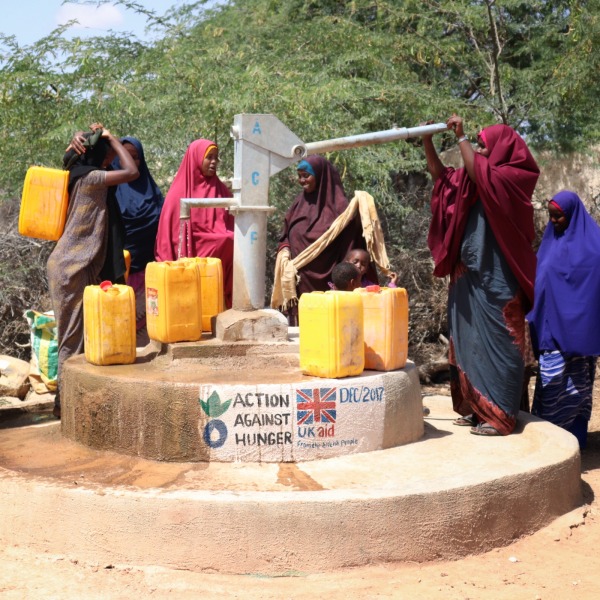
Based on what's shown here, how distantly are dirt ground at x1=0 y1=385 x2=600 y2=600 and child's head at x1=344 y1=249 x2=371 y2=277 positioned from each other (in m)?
2.19

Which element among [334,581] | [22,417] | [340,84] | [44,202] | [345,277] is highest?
[340,84]

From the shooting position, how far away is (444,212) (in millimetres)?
5281

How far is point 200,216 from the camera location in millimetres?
6754

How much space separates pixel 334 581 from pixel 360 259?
2.51m

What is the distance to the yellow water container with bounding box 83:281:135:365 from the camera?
503 centimetres

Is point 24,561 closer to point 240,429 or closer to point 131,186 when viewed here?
point 240,429

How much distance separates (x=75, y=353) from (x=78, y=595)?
2278 mm

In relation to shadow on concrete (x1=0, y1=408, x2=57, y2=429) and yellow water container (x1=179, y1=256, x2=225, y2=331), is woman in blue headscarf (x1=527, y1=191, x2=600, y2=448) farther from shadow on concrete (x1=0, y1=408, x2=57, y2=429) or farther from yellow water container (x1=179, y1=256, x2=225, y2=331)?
shadow on concrete (x1=0, y1=408, x2=57, y2=429)

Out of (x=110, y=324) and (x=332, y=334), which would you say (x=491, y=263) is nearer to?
(x=332, y=334)

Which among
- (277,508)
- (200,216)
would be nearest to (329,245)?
(200,216)

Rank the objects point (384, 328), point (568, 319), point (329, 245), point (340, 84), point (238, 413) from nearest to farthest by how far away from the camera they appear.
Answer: point (238, 413) → point (384, 328) → point (568, 319) → point (329, 245) → point (340, 84)

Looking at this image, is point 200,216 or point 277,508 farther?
point 200,216

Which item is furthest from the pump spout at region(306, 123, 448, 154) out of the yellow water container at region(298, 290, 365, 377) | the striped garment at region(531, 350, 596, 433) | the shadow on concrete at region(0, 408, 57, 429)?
the shadow on concrete at region(0, 408, 57, 429)

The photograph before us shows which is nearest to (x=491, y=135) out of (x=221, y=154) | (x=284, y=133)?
(x=284, y=133)
